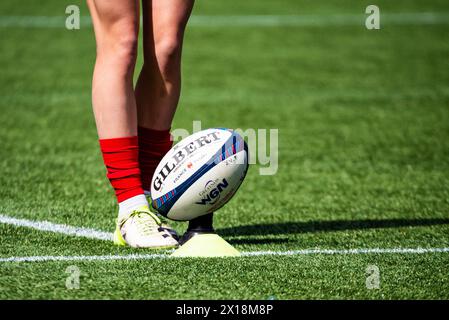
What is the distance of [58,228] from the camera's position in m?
4.41

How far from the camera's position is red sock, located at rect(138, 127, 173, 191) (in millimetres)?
4430

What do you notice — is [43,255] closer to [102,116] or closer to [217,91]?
[102,116]

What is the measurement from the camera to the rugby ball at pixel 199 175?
13.0 ft

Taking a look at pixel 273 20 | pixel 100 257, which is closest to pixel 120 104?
pixel 100 257

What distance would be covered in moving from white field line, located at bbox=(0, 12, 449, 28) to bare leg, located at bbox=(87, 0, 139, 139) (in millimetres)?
8995

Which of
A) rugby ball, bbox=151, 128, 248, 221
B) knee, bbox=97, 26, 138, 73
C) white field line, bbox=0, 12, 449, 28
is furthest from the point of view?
white field line, bbox=0, 12, 449, 28

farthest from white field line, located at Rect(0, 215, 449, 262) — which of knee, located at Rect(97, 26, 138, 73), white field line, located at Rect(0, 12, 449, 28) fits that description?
white field line, located at Rect(0, 12, 449, 28)

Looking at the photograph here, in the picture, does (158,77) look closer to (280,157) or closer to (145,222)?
(145,222)

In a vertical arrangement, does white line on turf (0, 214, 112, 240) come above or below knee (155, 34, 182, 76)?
below

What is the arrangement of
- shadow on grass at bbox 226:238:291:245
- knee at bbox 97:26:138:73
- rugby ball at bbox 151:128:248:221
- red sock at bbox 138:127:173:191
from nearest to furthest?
rugby ball at bbox 151:128:248:221 < knee at bbox 97:26:138:73 < shadow on grass at bbox 226:238:291:245 < red sock at bbox 138:127:173:191

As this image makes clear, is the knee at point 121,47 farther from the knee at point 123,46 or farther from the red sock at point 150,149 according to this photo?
the red sock at point 150,149

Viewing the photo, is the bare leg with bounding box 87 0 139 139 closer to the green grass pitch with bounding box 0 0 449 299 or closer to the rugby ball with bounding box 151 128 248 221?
the rugby ball with bounding box 151 128 248 221

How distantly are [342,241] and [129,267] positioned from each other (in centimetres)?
109
